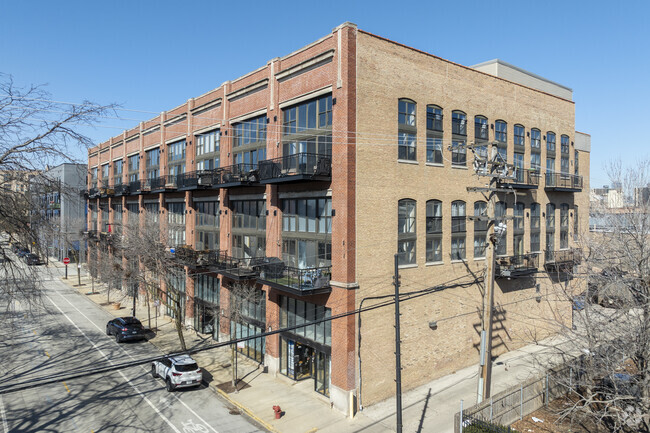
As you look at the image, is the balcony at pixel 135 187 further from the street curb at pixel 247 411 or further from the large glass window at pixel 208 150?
the street curb at pixel 247 411

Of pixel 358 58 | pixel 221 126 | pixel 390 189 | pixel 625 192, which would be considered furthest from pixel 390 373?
pixel 221 126

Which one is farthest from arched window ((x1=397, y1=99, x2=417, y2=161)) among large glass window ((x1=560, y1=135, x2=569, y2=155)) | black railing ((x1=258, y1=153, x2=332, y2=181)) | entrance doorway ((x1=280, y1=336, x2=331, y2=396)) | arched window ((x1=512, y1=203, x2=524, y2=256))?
large glass window ((x1=560, y1=135, x2=569, y2=155))

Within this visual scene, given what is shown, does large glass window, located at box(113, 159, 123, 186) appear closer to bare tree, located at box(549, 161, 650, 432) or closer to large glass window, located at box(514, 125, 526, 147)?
large glass window, located at box(514, 125, 526, 147)

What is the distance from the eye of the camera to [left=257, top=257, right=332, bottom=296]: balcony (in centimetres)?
1933

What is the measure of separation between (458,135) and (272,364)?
16.3 meters

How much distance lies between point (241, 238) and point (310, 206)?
747cm

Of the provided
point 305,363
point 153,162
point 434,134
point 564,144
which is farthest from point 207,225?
point 564,144

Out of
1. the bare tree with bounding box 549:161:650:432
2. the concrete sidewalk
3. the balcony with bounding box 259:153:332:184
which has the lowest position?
the concrete sidewalk

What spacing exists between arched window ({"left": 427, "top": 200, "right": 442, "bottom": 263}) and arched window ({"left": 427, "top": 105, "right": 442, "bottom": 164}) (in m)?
2.40

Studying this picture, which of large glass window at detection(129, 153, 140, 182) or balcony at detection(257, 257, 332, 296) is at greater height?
large glass window at detection(129, 153, 140, 182)

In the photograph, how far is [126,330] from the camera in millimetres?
28500

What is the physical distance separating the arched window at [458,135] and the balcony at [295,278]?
33.5 ft

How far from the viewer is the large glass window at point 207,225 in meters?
30.5

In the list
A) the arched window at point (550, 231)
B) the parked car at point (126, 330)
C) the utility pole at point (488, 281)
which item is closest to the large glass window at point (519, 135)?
the arched window at point (550, 231)
